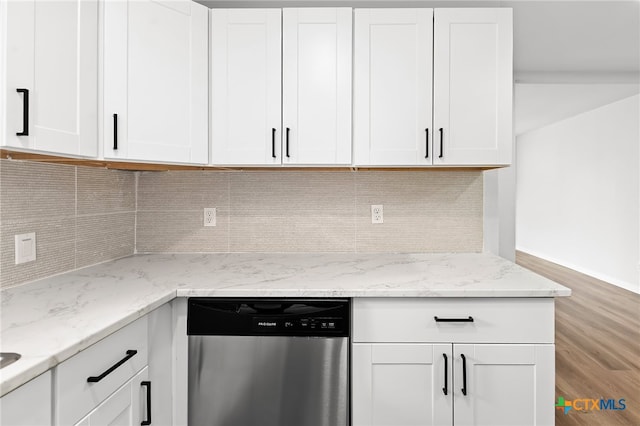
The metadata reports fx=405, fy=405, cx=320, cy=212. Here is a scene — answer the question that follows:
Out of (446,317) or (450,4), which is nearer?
(446,317)

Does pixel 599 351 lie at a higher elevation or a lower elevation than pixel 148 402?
lower

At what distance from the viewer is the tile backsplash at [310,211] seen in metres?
2.28

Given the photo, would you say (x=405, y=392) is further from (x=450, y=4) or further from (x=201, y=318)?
(x=450, y=4)

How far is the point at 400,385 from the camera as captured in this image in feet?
4.98

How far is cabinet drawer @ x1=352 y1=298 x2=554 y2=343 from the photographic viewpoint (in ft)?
4.95

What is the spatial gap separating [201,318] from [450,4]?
208 centimetres

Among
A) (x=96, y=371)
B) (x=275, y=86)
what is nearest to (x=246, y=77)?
(x=275, y=86)

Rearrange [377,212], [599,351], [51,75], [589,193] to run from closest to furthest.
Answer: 1. [51,75]
2. [377,212]
3. [599,351]
4. [589,193]

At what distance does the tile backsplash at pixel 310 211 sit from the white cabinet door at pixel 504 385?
83 centimetres

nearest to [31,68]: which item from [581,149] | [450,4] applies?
[450,4]

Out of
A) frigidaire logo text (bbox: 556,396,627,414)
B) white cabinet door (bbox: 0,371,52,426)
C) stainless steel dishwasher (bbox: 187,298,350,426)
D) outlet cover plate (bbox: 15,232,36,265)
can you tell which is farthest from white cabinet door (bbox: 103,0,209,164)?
frigidaire logo text (bbox: 556,396,627,414)

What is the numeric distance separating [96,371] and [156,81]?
117 centimetres

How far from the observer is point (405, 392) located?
1.52 metres

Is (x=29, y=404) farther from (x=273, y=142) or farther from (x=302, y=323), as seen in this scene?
(x=273, y=142)
